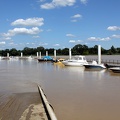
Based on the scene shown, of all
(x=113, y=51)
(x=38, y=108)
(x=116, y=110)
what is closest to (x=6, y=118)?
(x=38, y=108)

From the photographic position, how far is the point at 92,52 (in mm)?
158750

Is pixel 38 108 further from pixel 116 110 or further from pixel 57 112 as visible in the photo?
pixel 116 110

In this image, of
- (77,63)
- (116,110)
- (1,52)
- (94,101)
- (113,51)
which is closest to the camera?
(116,110)

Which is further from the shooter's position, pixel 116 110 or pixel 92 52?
pixel 92 52

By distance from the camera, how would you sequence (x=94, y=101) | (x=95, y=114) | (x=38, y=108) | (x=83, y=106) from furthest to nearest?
(x=94, y=101), (x=83, y=106), (x=95, y=114), (x=38, y=108)

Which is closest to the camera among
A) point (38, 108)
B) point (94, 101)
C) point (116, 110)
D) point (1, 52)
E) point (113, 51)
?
point (38, 108)

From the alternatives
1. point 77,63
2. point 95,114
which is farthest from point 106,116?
point 77,63

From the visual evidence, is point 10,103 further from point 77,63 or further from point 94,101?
point 77,63

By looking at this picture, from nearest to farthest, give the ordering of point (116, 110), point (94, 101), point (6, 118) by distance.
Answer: point (6, 118)
point (116, 110)
point (94, 101)

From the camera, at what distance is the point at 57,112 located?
11.2m

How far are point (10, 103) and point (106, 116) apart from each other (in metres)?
4.38

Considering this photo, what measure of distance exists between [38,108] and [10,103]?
223 cm

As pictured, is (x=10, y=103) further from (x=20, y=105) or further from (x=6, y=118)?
(x=6, y=118)

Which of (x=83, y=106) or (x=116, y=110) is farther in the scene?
(x=83, y=106)
